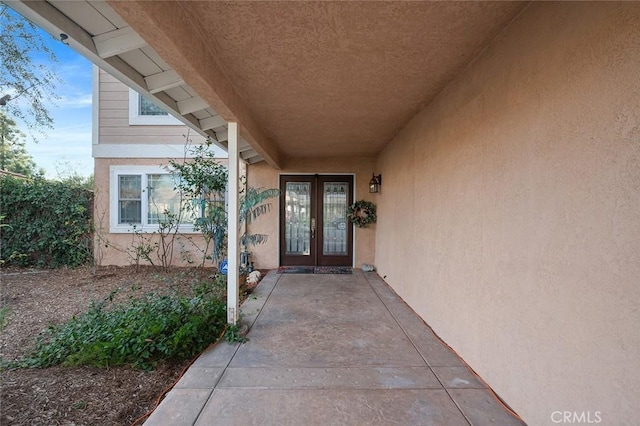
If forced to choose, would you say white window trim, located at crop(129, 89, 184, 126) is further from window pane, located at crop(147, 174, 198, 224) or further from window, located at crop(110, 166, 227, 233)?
window pane, located at crop(147, 174, 198, 224)

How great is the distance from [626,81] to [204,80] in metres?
2.47

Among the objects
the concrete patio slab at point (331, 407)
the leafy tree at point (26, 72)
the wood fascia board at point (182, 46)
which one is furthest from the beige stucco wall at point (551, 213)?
the leafy tree at point (26, 72)

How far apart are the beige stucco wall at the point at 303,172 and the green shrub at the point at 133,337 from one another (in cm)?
335

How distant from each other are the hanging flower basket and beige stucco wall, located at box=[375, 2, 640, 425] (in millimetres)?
3450

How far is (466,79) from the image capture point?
243 centimetres

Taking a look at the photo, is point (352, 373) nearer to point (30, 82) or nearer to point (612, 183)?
point (612, 183)

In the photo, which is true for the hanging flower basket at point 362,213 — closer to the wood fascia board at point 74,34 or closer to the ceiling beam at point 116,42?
the wood fascia board at point 74,34

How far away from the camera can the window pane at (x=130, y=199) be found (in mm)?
6184

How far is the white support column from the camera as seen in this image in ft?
10.0

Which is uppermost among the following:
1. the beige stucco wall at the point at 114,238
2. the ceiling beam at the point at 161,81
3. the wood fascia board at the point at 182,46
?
the ceiling beam at the point at 161,81

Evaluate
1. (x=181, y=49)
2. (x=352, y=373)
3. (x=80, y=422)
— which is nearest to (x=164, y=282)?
(x=80, y=422)

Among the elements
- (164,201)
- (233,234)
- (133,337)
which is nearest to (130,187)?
(164,201)

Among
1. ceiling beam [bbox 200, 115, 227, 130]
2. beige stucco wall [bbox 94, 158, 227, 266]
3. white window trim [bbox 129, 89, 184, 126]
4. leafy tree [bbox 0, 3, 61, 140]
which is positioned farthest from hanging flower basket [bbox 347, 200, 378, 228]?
leafy tree [bbox 0, 3, 61, 140]

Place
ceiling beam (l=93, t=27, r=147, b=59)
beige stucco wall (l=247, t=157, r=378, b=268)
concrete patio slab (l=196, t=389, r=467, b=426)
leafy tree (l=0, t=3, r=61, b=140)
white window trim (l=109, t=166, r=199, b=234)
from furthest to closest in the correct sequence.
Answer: beige stucco wall (l=247, t=157, r=378, b=268)
white window trim (l=109, t=166, r=199, b=234)
leafy tree (l=0, t=3, r=61, b=140)
ceiling beam (l=93, t=27, r=147, b=59)
concrete patio slab (l=196, t=389, r=467, b=426)
